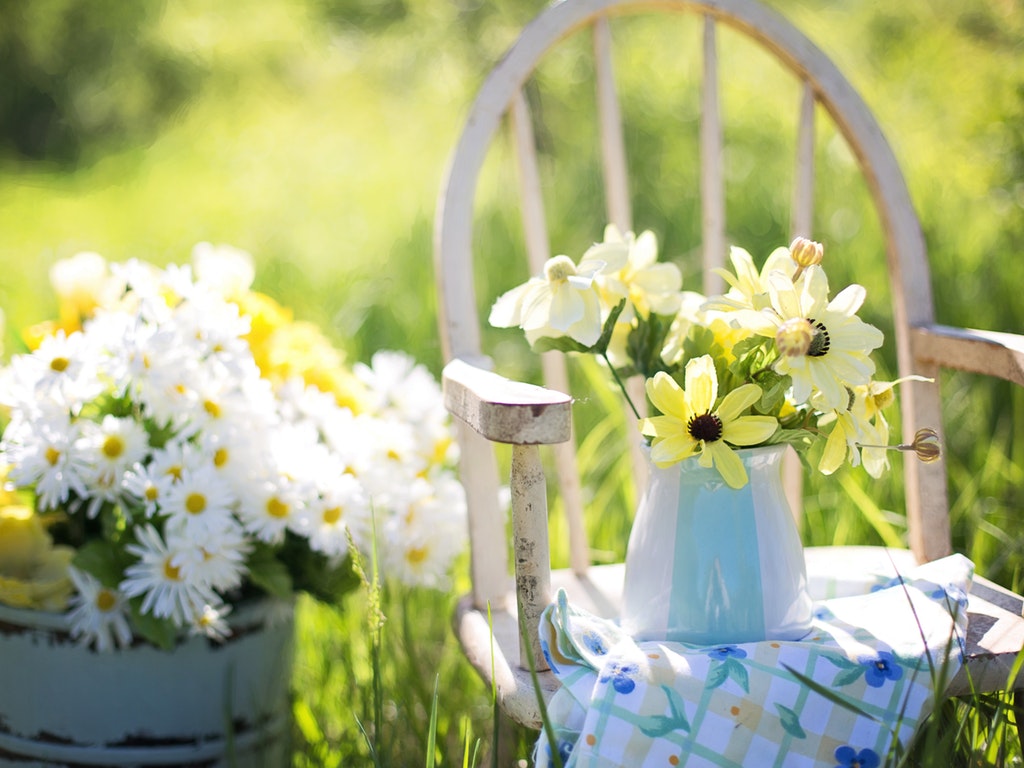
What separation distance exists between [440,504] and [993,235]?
4.67 ft

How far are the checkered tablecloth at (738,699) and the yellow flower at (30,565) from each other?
1.66ft

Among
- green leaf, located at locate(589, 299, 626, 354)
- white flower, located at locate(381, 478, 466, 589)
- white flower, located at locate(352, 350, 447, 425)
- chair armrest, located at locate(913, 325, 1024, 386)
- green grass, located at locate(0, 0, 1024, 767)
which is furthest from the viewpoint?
green grass, located at locate(0, 0, 1024, 767)

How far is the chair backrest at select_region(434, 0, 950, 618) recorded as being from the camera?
884 millimetres

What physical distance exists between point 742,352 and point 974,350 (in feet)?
1.04

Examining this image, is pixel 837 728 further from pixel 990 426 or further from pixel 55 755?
pixel 990 426

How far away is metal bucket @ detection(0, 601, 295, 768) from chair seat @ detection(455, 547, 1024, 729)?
0.25 meters

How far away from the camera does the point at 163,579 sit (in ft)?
2.80

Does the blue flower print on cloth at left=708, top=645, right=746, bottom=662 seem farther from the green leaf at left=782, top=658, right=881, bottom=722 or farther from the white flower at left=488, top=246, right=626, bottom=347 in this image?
the white flower at left=488, top=246, right=626, bottom=347

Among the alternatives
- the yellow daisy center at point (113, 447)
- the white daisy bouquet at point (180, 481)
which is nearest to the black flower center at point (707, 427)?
the white daisy bouquet at point (180, 481)

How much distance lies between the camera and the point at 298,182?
367 centimetres

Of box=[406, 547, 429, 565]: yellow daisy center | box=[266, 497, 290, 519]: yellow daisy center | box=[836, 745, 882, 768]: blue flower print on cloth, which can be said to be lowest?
box=[836, 745, 882, 768]: blue flower print on cloth

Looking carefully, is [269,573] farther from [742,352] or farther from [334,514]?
[742,352]

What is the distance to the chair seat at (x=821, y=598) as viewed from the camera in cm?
71

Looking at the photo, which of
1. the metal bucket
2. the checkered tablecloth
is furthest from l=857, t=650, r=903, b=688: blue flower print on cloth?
the metal bucket
